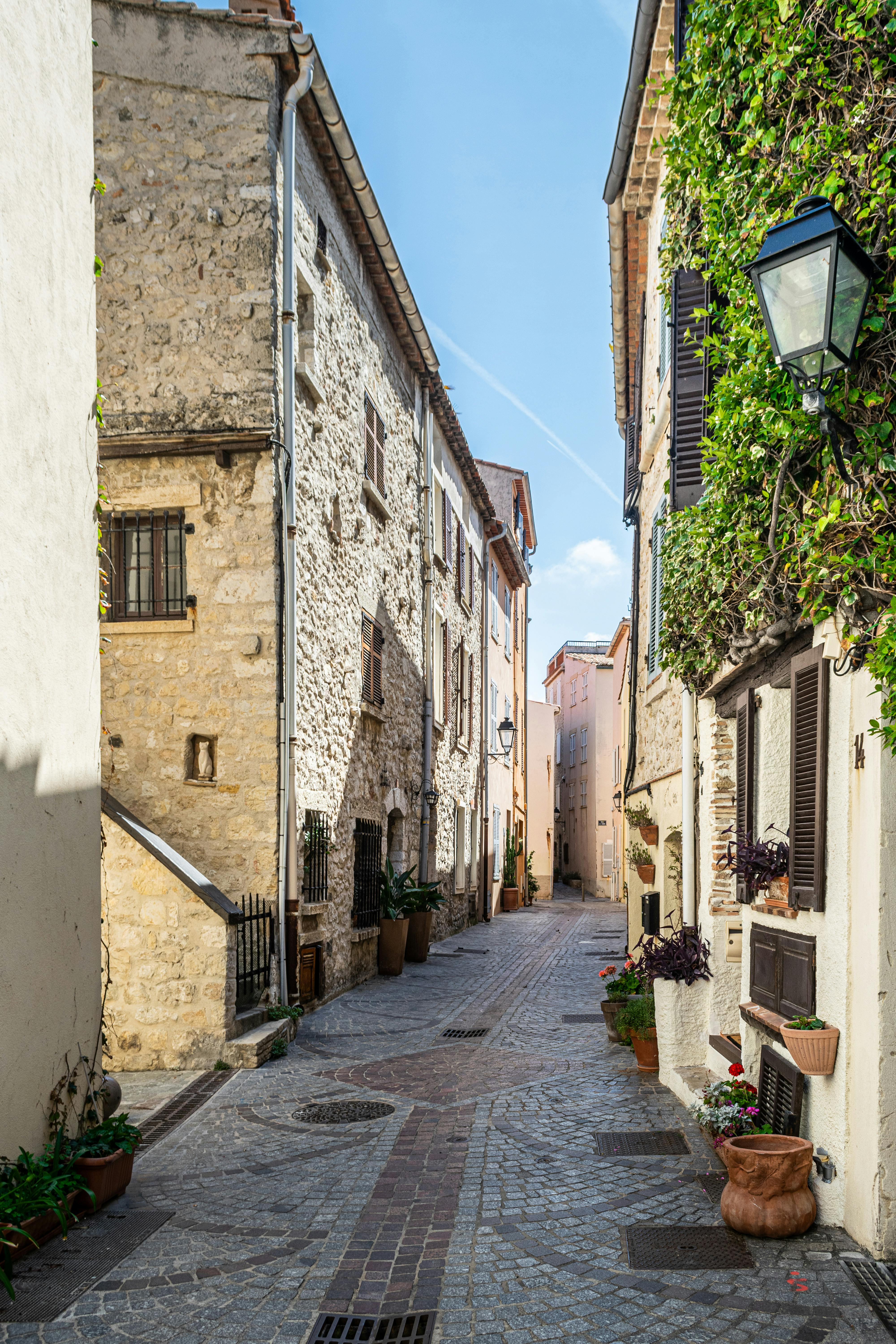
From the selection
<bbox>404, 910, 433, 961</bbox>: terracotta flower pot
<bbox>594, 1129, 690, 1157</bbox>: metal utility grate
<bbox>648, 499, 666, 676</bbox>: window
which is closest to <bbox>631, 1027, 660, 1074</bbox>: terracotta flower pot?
<bbox>594, 1129, 690, 1157</bbox>: metal utility grate

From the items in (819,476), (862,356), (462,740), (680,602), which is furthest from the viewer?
(462,740)

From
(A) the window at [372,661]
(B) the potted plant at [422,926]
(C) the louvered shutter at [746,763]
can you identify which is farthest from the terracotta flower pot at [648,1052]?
(B) the potted plant at [422,926]

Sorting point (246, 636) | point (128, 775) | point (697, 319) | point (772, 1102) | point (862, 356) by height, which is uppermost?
point (697, 319)

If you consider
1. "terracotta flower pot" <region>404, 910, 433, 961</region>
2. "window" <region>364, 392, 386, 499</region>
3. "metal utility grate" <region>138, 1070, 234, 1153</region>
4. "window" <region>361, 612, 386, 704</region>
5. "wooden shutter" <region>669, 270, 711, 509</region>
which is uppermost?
"window" <region>364, 392, 386, 499</region>

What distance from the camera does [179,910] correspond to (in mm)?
8188

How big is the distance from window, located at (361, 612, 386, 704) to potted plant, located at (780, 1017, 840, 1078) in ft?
29.9

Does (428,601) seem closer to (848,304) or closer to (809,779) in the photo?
(809,779)

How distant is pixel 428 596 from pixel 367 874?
5.99 m

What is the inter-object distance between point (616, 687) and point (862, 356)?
35448mm

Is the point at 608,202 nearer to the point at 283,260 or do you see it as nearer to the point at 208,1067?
the point at 283,260

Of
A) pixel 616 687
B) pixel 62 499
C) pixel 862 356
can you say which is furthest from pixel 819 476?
pixel 616 687

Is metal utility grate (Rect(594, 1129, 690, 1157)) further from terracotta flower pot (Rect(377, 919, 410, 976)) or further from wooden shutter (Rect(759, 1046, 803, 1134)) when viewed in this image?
terracotta flower pot (Rect(377, 919, 410, 976))

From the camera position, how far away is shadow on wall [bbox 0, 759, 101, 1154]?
15.7ft

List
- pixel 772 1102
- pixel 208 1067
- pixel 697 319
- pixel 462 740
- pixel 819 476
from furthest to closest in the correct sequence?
pixel 462 740, pixel 208 1067, pixel 697 319, pixel 772 1102, pixel 819 476
